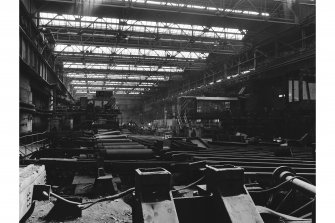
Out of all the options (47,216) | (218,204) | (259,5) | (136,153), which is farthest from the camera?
(259,5)

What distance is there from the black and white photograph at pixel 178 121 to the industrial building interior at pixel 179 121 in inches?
0.8

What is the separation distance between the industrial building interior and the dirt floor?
1 centimetres

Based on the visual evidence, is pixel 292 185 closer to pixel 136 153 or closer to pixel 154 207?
pixel 154 207

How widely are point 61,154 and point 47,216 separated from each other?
4.41 m

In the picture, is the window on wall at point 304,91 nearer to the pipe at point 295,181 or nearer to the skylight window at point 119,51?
the skylight window at point 119,51

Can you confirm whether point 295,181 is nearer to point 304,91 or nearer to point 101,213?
point 101,213

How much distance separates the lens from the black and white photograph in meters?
1.84

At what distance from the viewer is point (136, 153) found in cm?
426

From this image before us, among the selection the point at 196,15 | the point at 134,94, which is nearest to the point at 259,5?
the point at 196,15

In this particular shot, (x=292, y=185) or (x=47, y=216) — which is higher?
(x=292, y=185)

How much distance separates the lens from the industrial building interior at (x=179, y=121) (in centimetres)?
192

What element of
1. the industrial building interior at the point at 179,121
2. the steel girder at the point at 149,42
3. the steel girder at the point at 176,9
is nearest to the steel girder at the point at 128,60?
the industrial building interior at the point at 179,121

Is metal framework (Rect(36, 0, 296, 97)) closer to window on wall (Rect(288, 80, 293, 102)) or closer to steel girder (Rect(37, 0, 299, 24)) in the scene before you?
steel girder (Rect(37, 0, 299, 24))
